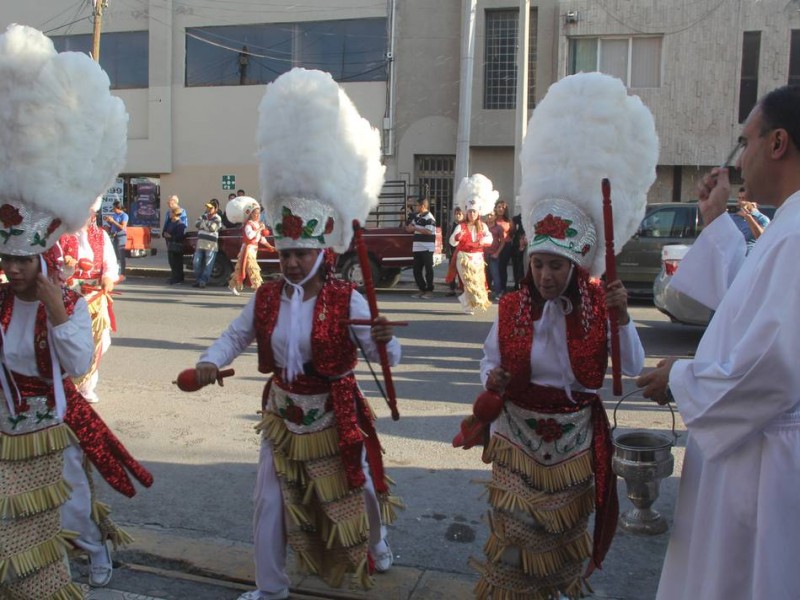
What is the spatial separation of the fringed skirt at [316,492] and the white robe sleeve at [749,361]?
176 centimetres

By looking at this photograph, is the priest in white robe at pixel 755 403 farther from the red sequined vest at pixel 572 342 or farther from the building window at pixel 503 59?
the building window at pixel 503 59

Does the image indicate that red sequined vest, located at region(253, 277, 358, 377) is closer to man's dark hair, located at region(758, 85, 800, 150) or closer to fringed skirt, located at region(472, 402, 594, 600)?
fringed skirt, located at region(472, 402, 594, 600)

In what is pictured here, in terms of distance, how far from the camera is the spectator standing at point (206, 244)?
53.4ft

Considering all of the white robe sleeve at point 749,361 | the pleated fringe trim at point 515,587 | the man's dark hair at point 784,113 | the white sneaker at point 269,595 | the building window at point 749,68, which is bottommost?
the white sneaker at point 269,595

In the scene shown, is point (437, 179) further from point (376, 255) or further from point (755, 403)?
point (755, 403)

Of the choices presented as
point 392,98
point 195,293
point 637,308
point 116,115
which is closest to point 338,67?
point 392,98

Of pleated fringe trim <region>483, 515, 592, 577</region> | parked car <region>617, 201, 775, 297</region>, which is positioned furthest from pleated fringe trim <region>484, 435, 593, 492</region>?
parked car <region>617, 201, 775, 297</region>

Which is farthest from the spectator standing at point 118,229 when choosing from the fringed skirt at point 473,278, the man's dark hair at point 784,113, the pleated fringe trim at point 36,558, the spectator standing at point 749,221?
the man's dark hair at point 784,113

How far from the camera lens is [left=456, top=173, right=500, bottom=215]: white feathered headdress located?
42.1 ft

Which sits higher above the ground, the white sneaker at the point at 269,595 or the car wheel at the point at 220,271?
the car wheel at the point at 220,271

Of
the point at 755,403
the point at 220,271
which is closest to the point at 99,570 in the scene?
the point at 755,403

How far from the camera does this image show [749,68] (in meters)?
20.3

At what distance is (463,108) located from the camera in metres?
20.4

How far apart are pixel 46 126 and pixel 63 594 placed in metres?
2.00
